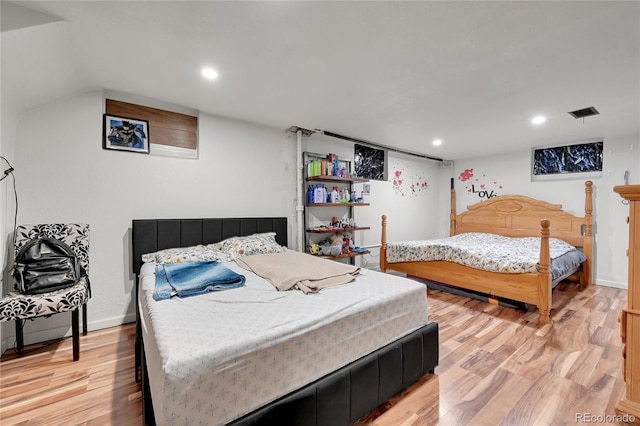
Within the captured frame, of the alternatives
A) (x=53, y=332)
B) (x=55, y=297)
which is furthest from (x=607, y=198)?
(x=53, y=332)

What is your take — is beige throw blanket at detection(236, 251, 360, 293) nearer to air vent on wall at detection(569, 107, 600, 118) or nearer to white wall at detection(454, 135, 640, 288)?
air vent on wall at detection(569, 107, 600, 118)

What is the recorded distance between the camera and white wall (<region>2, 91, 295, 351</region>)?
7.34 feet

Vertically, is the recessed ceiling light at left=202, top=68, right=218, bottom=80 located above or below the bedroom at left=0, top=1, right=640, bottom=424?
above

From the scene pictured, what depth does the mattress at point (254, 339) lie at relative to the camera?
3.14 ft

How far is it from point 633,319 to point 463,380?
3.14 ft

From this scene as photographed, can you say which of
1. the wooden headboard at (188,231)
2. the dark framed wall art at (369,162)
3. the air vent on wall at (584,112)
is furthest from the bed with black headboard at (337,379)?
the air vent on wall at (584,112)

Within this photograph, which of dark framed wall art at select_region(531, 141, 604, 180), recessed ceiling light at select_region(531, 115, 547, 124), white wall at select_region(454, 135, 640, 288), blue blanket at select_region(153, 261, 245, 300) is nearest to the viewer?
blue blanket at select_region(153, 261, 245, 300)

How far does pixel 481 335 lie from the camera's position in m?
2.40

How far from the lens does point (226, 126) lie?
3.17 metres

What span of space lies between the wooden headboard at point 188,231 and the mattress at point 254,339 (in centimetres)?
97

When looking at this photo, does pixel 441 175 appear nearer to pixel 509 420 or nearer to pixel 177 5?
pixel 509 420

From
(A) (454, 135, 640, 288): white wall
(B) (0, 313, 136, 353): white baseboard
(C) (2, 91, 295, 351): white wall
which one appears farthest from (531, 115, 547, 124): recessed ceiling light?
(B) (0, 313, 136, 353): white baseboard

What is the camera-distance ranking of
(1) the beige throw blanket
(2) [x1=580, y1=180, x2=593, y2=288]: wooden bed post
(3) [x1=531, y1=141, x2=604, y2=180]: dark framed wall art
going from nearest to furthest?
(1) the beige throw blanket, (2) [x1=580, y1=180, x2=593, y2=288]: wooden bed post, (3) [x1=531, y1=141, x2=604, y2=180]: dark framed wall art

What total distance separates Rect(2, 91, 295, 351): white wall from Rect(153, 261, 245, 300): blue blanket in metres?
0.77
